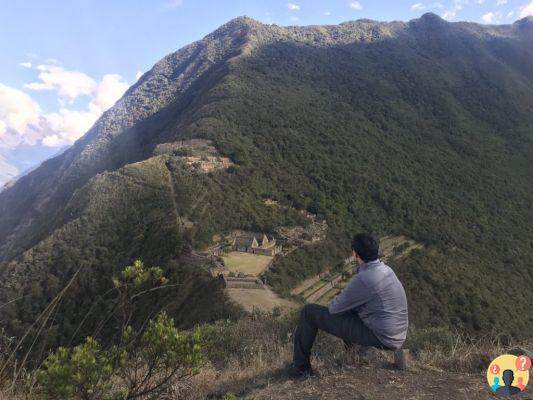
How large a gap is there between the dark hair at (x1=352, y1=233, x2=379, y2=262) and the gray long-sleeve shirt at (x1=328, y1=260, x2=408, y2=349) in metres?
0.06

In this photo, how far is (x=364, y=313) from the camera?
394cm

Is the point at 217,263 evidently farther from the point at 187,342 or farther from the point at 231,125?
the point at 231,125

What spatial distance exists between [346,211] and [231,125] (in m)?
20.6

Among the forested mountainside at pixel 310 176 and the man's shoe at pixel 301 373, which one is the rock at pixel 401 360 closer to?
the man's shoe at pixel 301 373

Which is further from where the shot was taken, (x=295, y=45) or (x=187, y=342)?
(x=295, y=45)

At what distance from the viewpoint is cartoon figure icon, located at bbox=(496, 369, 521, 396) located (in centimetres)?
353

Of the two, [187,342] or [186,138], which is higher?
[186,138]

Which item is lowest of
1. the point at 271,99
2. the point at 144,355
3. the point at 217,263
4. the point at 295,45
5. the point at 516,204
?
the point at 516,204

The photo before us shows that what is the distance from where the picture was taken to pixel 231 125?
5762 cm

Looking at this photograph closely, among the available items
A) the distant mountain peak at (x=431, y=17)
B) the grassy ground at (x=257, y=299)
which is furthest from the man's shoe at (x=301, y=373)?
the distant mountain peak at (x=431, y=17)

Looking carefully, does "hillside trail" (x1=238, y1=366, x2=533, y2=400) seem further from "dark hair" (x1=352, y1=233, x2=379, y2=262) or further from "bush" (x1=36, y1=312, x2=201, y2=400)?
"bush" (x1=36, y1=312, x2=201, y2=400)

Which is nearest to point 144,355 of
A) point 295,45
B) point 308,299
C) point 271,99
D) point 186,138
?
point 308,299

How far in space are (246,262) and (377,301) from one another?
86.1 ft

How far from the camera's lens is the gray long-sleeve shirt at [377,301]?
12.7 ft
